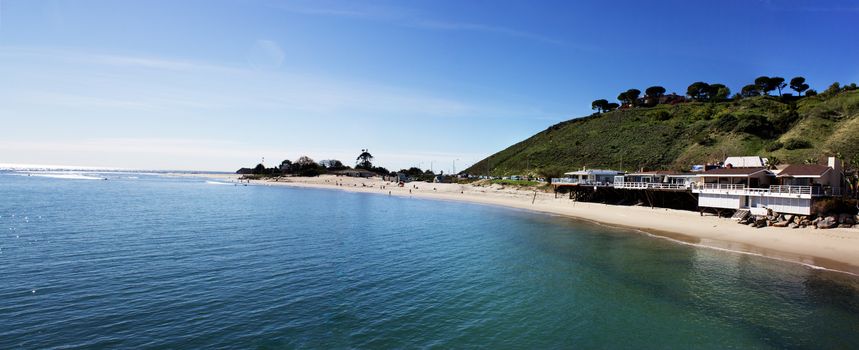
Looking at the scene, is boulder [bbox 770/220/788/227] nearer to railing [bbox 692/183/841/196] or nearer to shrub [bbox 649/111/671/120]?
railing [bbox 692/183/841/196]

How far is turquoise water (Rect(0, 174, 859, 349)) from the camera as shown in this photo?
1425 centimetres

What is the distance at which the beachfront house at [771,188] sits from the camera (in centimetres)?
3591

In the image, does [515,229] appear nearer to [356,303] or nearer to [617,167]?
[356,303]

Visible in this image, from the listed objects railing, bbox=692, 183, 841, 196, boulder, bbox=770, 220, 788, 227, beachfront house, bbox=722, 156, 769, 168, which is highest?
beachfront house, bbox=722, 156, 769, 168

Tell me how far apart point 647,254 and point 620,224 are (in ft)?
53.5

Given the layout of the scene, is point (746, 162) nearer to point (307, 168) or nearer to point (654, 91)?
point (654, 91)

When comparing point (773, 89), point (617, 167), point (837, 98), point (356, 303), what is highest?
point (773, 89)

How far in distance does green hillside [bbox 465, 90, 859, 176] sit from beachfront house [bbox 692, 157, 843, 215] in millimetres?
21645

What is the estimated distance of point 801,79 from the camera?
12444 centimetres

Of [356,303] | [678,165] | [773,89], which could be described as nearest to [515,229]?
[356,303]

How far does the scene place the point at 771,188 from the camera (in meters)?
38.4

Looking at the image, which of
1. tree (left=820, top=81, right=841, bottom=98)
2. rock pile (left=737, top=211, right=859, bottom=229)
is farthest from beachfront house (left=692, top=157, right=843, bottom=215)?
tree (left=820, top=81, right=841, bottom=98)

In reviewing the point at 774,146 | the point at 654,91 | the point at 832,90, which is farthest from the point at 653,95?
the point at 774,146

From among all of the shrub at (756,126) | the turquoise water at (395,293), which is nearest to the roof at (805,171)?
the turquoise water at (395,293)
